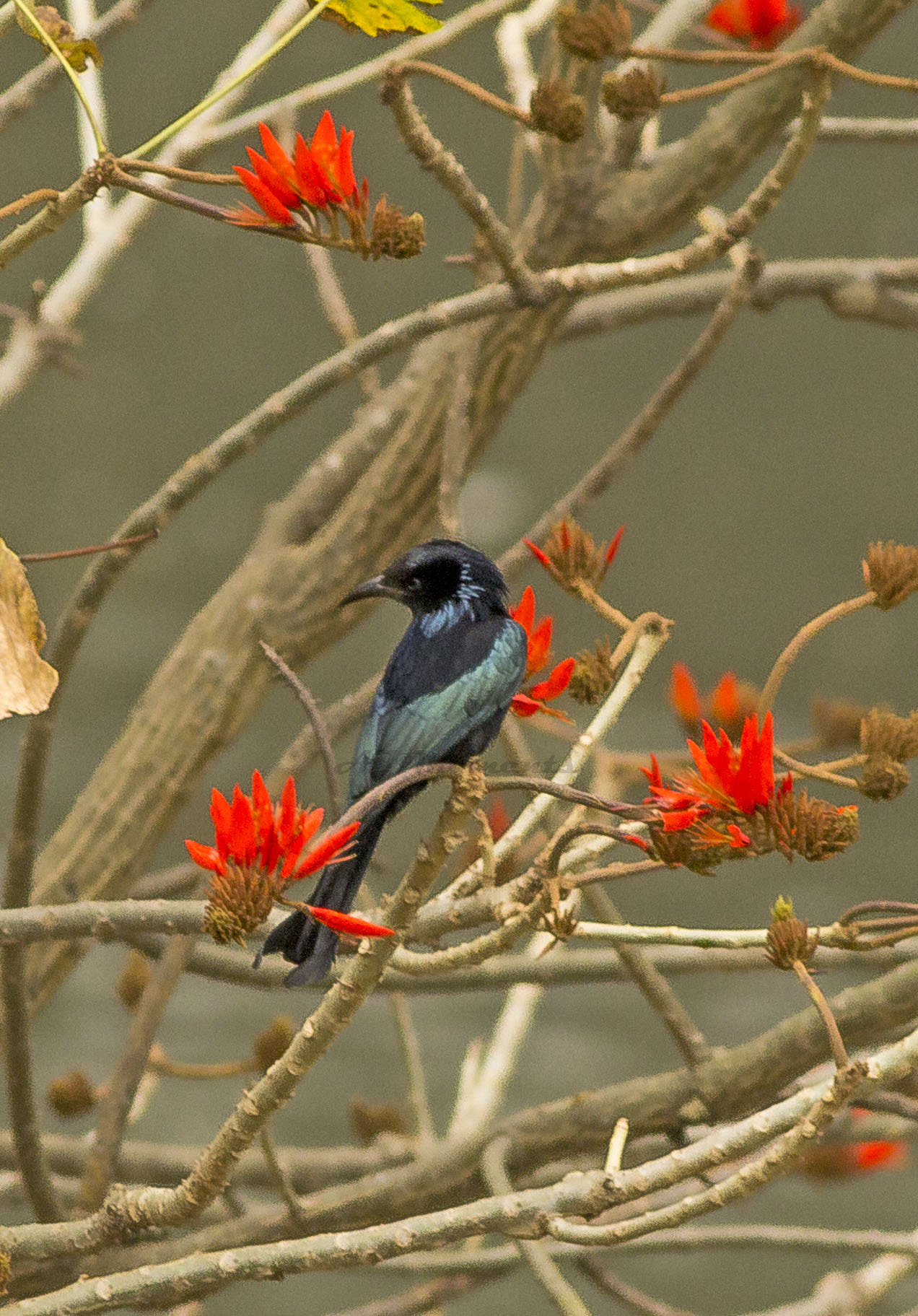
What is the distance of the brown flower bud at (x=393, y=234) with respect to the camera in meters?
0.95

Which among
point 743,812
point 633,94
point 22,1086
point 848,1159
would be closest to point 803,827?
point 743,812

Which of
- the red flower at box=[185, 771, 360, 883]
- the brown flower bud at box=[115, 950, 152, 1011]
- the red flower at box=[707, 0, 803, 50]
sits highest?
the red flower at box=[707, 0, 803, 50]

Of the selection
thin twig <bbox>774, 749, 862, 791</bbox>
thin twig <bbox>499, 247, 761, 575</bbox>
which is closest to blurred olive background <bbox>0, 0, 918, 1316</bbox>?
thin twig <bbox>499, 247, 761, 575</bbox>

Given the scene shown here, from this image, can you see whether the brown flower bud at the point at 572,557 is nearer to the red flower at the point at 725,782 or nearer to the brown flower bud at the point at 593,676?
the brown flower bud at the point at 593,676

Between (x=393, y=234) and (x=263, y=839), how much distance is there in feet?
1.26

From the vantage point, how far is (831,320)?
9.88ft

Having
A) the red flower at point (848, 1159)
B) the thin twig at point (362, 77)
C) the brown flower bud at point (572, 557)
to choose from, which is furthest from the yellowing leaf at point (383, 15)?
the red flower at point (848, 1159)

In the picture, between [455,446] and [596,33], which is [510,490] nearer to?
[455,446]

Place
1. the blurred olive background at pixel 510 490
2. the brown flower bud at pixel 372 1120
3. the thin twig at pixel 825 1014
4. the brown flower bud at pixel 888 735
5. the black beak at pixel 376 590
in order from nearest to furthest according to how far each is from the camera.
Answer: the thin twig at pixel 825 1014, the brown flower bud at pixel 888 735, the black beak at pixel 376 590, the brown flower bud at pixel 372 1120, the blurred olive background at pixel 510 490

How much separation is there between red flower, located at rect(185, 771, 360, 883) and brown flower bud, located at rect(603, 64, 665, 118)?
0.68m

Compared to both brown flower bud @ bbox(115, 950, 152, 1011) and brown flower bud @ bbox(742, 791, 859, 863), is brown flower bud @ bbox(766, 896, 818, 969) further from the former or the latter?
brown flower bud @ bbox(115, 950, 152, 1011)

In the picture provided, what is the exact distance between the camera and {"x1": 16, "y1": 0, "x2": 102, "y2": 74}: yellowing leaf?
97cm

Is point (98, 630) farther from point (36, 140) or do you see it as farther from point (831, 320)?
point (831, 320)

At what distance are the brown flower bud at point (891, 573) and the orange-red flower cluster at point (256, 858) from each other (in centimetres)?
41
